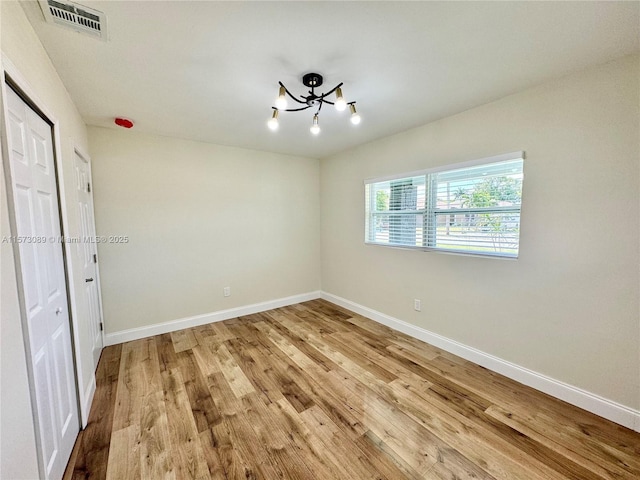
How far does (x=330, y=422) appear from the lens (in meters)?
1.78

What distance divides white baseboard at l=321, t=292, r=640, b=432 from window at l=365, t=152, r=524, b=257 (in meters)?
0.98

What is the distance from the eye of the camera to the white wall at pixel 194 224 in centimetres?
289

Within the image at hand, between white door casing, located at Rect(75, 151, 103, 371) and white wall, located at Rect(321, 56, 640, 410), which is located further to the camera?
white door casing, located at Rect(75, 151, 103, 371)

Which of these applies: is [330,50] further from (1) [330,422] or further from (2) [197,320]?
(2) [197,320]

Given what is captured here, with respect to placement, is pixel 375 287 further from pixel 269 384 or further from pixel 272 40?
pixel 272 40

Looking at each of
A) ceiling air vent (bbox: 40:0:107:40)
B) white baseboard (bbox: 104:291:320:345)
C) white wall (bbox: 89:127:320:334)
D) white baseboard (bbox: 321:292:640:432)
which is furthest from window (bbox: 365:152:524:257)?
ceiling air vent (bbox: 40:0:107:40)

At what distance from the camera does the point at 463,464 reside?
1470 mm

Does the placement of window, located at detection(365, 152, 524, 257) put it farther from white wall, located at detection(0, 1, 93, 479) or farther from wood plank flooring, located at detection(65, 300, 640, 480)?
white wall, located at detection(0, 1, 93, 479)

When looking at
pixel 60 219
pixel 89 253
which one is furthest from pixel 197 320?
pixel 60 219

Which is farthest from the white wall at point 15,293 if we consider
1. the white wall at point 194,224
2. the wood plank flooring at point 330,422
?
the white wall at point 194,224

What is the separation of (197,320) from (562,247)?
395 cm

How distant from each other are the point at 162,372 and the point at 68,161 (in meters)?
1.94

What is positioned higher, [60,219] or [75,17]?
[75,17]

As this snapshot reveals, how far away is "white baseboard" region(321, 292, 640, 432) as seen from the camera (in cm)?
172
